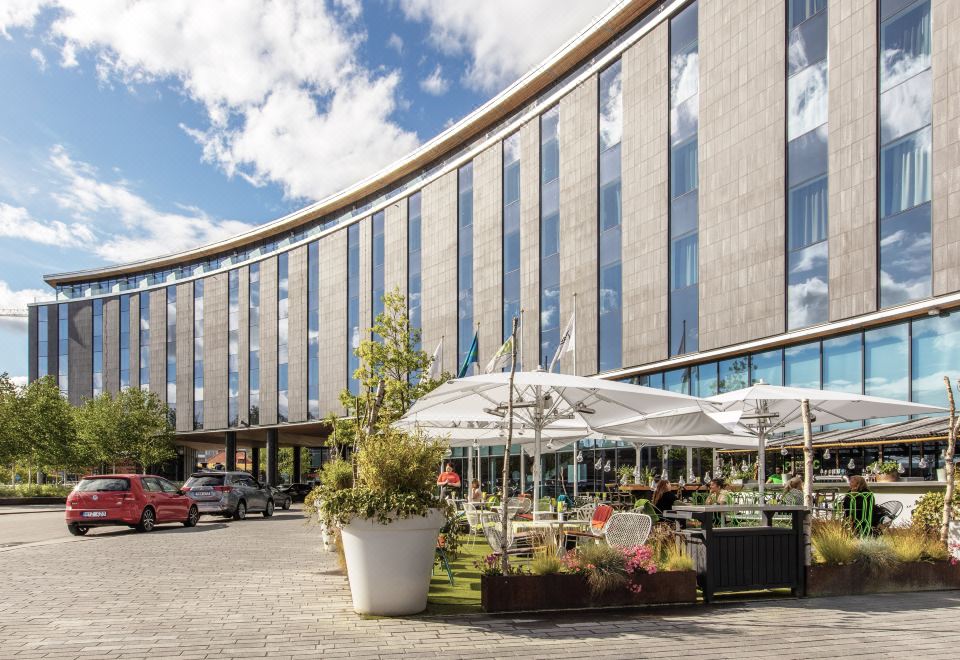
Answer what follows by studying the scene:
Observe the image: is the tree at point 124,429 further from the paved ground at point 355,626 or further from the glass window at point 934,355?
the glass window at point 934,355

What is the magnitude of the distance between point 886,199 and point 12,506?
37028mm

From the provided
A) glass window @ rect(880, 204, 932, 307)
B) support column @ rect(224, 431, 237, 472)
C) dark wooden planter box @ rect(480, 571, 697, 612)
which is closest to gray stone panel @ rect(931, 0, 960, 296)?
glass window @ rect(880, 204, 932, 307)

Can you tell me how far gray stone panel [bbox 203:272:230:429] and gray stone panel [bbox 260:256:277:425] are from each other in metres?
4.61

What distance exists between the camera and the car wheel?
21.7 m

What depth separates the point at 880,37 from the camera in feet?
Answer: 70.8

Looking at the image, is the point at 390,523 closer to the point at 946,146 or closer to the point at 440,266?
the point at 946,146

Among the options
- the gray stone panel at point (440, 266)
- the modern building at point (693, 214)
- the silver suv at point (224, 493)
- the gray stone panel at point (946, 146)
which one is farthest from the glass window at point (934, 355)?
the gray stone panel at point (440, 266)

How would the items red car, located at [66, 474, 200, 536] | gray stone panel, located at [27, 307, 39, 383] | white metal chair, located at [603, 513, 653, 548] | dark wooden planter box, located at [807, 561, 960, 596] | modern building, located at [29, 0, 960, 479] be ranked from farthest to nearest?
1. gray stone panel, located at [27, 307, 39, 383]
2. red car, located at [66, 474, 200, 536]
3. modern building, located at [29, 0, 960, 479]
4. white metal chair, located at [603, 513, 653, 548]
5. dark wooden planter box, located at [807, 561, 960, 596]

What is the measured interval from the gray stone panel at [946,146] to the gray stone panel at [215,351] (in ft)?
167

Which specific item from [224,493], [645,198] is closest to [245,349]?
[224,493]

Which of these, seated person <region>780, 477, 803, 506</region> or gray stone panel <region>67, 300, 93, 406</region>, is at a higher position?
gray stone panel <region>67, 300, 93, 406</region>

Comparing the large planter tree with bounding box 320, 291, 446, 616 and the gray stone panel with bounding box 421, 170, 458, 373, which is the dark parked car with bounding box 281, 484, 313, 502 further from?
the large planter tree with bounding box 320, 291, 446, 616

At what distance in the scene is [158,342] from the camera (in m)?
67.6

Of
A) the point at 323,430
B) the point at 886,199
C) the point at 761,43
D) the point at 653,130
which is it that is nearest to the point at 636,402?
the point at 886,199
